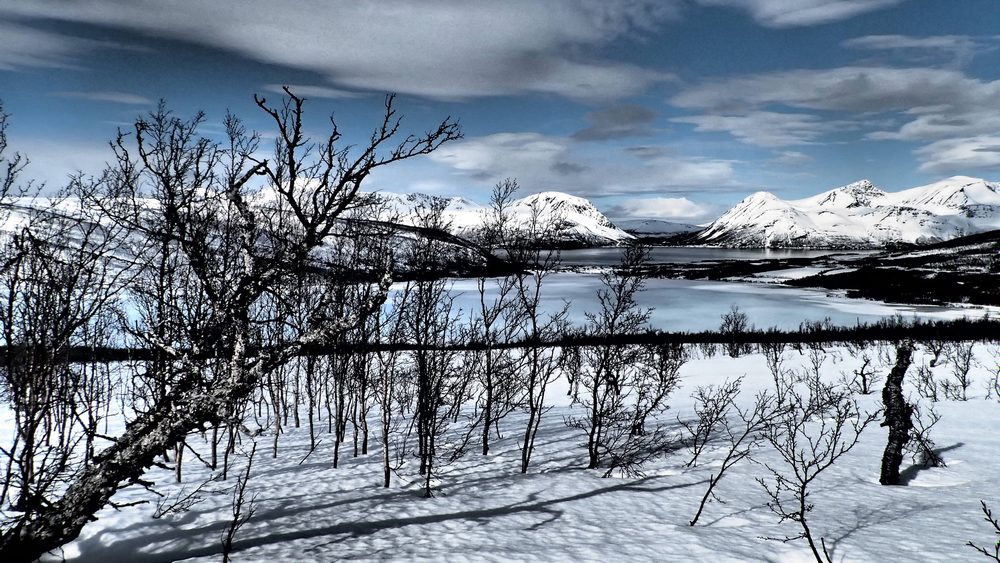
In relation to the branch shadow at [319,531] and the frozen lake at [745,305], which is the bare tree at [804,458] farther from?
the frozen lake at [745,305]

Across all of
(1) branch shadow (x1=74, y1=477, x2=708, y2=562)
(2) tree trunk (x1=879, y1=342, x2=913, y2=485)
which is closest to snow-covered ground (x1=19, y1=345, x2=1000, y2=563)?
(1) branch shadow (x1=74, y1=477, x2=708, y2=562)

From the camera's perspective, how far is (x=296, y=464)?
18625mm

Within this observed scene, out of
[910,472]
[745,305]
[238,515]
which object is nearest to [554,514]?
[238,515]

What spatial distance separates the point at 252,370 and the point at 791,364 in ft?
158

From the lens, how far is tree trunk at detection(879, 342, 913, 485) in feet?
43.9

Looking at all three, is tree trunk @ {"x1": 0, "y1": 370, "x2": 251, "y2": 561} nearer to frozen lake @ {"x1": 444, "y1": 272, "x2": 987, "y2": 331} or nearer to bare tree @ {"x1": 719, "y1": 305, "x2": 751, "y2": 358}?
frozen lake @ {"x1": 444, "y1": 272, "x2": 987, "y2": 331}

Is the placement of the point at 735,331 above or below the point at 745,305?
below

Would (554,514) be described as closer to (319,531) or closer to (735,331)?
(319,531)

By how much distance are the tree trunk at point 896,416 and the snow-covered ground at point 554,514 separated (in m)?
0.56

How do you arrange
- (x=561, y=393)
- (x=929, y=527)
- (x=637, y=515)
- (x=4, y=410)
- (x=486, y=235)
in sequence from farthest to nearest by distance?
(x=561, y=393)
(x=4, y=410)
(x=486, y=235)
(x=637, y=515)
(x=929, y=527)

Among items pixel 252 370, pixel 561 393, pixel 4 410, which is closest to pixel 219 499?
pixel 252 370

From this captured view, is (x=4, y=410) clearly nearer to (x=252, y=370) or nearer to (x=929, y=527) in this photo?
(x=252, y=370)

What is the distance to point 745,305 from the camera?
88062 mm

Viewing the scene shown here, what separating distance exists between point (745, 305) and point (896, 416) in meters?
81.6
